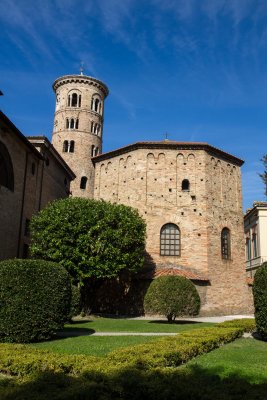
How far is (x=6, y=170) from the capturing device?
20.9m

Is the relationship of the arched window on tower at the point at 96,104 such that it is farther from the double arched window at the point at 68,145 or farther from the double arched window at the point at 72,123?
the double arched window at the point at 68,145

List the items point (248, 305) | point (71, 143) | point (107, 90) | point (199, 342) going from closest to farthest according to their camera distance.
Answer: point (199, 342), point (248, 305), point (71, 143), point (107, 90)

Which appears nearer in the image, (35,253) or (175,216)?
(35,253)

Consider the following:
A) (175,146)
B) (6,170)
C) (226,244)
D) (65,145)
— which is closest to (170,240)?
(226,244)

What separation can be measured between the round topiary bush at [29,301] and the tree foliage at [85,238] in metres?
8.64

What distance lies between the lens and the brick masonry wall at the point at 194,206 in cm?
2666

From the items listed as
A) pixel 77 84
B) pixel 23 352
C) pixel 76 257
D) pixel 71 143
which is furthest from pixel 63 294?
pixel 77 84

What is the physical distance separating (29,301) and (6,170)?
11.6m

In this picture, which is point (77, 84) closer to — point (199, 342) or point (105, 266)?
point (105, 266)

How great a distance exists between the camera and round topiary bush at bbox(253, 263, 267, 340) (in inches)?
478

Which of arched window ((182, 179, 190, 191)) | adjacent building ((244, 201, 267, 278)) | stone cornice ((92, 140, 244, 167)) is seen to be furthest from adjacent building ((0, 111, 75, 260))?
adjacent building ((244, 201, 267, 278))

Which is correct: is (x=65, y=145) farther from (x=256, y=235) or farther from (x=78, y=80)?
(x=256, y=235)

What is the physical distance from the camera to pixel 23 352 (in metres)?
8.04

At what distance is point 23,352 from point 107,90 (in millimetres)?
47460
